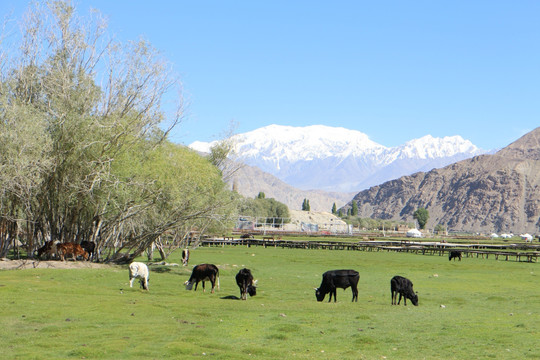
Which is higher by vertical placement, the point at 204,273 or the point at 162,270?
the point at 204,273

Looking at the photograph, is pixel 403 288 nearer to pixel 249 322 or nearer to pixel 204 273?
pixel 249 322

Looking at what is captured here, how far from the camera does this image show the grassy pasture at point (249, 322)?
15.8m

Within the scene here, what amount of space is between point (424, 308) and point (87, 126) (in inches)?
915

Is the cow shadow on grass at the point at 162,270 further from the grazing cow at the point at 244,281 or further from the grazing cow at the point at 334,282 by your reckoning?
the grazing cow at the point at 334,282

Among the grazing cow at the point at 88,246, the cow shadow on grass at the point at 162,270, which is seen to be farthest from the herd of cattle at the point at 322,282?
the grazing cow at the point at 88,246

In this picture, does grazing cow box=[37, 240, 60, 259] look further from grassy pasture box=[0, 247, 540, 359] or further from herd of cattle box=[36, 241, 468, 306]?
herd of cattle box=[36, 241, 468, 306]

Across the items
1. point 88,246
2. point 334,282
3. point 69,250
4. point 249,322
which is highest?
point 88,246

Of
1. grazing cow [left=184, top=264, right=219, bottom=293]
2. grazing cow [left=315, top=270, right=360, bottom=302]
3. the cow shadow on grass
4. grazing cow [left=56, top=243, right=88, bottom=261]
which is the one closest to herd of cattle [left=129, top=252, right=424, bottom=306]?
grazing cow [left=315, top=270, right=360, bottom=302]

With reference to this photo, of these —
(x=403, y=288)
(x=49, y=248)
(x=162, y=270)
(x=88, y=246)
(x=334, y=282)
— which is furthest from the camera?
(x=88, y=246)

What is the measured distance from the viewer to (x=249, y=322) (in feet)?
66.5

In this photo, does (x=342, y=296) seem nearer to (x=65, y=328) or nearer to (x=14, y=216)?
(x=65, y=328)

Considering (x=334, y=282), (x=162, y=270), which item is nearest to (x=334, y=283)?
(x=334, y=282)

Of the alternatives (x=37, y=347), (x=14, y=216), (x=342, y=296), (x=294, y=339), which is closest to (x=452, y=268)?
(x=342, y=296)

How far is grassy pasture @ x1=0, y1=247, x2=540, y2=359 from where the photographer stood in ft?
51.8
